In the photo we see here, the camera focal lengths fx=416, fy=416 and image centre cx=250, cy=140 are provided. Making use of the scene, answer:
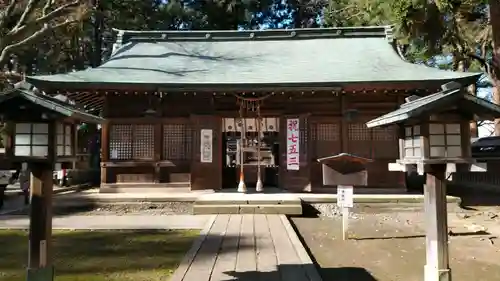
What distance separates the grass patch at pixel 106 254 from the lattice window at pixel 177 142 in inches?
170

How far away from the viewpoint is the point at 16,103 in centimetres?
414

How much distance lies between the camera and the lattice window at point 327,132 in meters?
12.0

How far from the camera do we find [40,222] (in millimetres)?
4254

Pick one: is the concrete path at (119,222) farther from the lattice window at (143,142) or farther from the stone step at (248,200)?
the lattice window at (143,142)

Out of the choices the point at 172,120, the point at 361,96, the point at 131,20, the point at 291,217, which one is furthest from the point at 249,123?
the point at 131,20

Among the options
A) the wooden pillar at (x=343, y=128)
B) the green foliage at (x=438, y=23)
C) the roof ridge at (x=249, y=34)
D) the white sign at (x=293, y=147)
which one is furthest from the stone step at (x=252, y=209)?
the roof ridge at (x=249, y=34)

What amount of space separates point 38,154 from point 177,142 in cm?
789

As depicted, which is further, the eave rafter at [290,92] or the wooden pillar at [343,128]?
the wooden pillar at [343,128]

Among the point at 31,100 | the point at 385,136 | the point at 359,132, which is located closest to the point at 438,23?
the point at 385,136

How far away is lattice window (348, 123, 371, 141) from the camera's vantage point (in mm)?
11930

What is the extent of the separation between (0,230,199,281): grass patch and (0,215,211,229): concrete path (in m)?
0.47

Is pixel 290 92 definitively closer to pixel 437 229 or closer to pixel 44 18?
pixel 437 229

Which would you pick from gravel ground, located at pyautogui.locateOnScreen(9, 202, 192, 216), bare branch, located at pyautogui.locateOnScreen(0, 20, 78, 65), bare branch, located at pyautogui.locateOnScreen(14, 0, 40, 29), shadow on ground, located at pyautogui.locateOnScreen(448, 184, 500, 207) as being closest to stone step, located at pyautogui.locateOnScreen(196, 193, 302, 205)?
gravel ground, located at pyautogui.locateOnScreen(9, 202, 192, 216)

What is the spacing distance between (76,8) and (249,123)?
680cm
